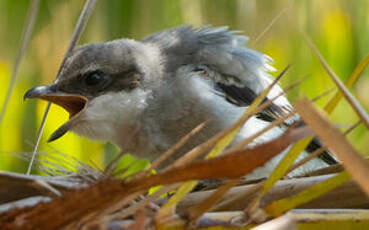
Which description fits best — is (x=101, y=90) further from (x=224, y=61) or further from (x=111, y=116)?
(x=224, y=61)

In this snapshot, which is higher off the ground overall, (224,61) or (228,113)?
(224,61)

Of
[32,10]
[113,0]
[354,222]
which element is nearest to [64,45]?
[113,0]

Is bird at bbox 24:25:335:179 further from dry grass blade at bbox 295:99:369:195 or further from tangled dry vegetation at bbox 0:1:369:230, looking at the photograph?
dry grass blade at bbox 295:99:369:195

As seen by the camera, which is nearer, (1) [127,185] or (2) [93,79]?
(1) [127,185]

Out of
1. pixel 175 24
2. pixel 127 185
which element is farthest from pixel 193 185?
pixel 175 24

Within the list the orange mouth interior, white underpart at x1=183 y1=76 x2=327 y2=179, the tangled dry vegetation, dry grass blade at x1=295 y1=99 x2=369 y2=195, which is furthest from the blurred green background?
dry grass blade at x1=295 y1=99 x2=369 y2=195
